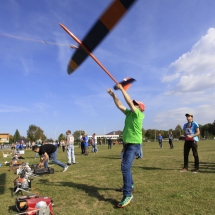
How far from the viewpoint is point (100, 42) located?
447cm

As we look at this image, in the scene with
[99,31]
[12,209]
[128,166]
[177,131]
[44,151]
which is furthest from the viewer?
[177,131]

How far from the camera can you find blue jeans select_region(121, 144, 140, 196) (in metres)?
4.66

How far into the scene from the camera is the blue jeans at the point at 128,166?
4.66 metres

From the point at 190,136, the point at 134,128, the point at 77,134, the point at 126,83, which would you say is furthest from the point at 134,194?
the point at 77,134

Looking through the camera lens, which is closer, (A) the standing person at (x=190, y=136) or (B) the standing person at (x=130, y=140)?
(B) the standing person at (x=130, y=140)

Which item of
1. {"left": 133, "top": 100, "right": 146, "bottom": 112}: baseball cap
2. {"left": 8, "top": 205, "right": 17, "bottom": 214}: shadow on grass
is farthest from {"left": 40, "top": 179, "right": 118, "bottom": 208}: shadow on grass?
{"left": 133, "top": 100, "right": 146, "bottom": 112}: baseball cap

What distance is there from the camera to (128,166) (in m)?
4.82

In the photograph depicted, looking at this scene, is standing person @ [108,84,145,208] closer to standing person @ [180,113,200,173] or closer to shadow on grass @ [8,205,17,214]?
shadow on grass @ [8,205,17,214]

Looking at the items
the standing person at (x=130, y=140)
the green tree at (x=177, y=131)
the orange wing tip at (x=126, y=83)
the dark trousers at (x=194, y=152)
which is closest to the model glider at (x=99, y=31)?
the orange wing tip at (x=126, y=83)

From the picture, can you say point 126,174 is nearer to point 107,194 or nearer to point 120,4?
point 107,194

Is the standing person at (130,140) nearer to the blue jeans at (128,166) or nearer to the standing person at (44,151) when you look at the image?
the blue jeans at (128,166)

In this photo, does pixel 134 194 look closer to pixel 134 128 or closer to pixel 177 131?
pixel 134 128

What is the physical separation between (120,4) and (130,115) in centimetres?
243

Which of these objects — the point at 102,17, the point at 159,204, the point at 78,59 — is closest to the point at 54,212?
the point at 159,204
